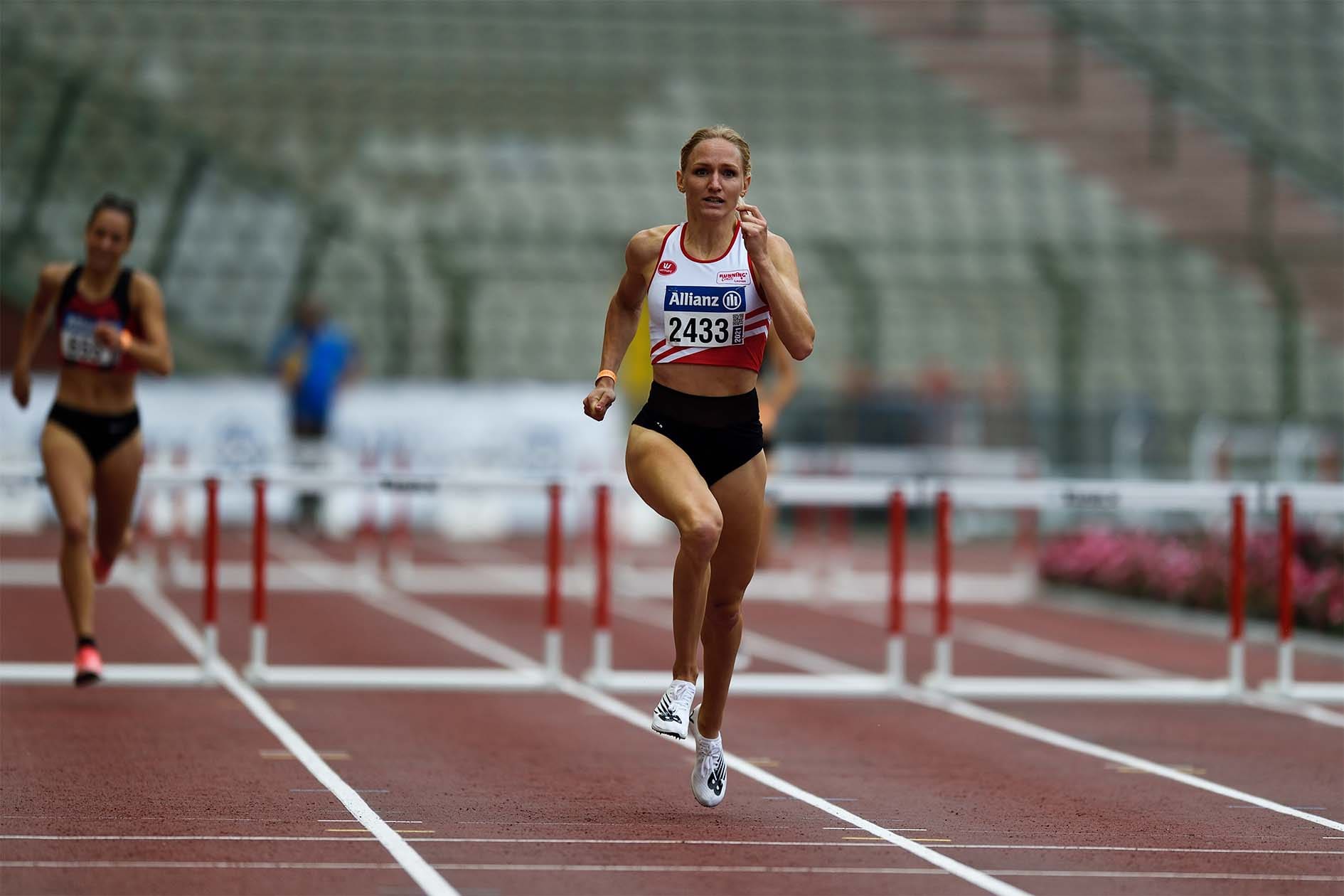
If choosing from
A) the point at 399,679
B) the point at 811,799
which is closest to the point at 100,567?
the point at 399,679

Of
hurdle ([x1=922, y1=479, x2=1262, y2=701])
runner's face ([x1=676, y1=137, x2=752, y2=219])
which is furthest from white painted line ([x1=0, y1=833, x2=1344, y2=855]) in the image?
hurdle ([x1=922, y1=479, x2=1262, y2=701])

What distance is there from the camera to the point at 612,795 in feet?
28.6

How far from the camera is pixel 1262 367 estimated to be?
112 feet

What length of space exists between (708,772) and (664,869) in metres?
1.21

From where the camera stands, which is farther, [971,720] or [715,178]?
[971,720]

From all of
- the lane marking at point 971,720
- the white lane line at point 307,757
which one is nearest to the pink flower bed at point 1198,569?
the lane marking at point 971,720

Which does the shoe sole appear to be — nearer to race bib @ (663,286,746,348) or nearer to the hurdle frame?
race bib @ (663,286,746,348)

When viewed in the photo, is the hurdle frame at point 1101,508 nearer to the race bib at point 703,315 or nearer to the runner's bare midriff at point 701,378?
the runner's bare midriff at point 701,378

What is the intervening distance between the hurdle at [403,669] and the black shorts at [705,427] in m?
4.95

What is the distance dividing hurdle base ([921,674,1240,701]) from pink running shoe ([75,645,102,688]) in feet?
15.0

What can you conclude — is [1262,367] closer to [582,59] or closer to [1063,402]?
[1063,402]

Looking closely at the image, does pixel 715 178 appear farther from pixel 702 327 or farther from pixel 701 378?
pixel 701 378

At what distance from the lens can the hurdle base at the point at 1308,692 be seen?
13.0 metres

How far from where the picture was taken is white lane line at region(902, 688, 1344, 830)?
877 cm
